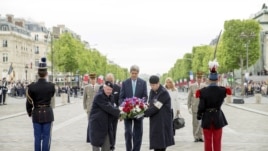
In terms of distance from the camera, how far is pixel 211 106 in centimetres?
1028

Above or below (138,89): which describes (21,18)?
above

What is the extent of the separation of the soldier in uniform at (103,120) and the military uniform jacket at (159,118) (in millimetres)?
757

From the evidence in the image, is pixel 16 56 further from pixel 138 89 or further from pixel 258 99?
pixel 138 89

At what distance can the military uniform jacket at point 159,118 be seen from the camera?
34.0ft

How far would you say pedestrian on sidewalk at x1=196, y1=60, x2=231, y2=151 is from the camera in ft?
33.3

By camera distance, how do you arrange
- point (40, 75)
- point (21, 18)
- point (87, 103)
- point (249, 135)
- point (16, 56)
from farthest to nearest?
point (21, 18) < point (16, 56) < point (249, 135) < point (87, 103) < point (40, 75)

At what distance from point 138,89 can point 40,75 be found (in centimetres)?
255

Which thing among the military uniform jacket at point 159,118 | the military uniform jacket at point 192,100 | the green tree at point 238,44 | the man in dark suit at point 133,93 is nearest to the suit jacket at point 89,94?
the military uniform jacket at point 192,100

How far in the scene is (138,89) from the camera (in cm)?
1228

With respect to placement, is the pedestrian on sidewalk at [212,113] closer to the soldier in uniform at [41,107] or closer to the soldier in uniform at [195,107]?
the soldier in uniform at [41,107]

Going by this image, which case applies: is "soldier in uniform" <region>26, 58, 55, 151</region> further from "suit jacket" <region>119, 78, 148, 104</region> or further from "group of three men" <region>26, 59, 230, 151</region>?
"suit jacket" <region>119, 78, 148, 104</region>

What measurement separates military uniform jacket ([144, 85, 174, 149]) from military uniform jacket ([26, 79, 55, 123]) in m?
1.95

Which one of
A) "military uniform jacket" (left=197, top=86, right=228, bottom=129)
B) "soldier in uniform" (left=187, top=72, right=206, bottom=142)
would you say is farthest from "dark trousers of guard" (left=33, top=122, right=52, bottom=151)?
"soldier in uniform" (left=187, top=72, right=206, bottom=142)

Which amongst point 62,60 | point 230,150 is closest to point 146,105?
point 230,150
